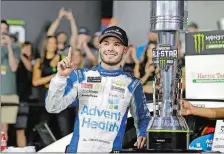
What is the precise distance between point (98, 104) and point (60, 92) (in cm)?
24

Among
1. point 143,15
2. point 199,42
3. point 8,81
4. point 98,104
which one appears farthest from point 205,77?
point 143,15

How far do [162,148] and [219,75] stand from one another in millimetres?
1092

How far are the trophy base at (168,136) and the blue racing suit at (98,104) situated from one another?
0.36m

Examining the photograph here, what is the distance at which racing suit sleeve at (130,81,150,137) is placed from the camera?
361cm

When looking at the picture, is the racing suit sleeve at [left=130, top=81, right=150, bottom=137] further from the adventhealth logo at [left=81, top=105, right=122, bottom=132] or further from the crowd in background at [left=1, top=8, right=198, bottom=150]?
the crowd in background at [left=1, top=8, right=198, bottom=150]

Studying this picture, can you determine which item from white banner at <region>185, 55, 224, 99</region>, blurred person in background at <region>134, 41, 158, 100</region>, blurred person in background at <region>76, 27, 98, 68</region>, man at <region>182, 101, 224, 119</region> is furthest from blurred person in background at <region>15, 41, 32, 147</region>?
man at <region>182, 101, 224, 119</region>

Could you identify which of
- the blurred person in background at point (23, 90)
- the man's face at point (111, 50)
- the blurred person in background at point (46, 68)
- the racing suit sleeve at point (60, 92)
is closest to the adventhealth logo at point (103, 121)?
the racing suit sleeve at point (60, 92)

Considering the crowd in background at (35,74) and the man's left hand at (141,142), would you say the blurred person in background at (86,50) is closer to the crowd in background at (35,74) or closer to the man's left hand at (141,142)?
the crowd in background at (35,74)

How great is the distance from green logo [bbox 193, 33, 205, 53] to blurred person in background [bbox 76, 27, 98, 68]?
186 inches

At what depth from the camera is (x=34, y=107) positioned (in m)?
8.92

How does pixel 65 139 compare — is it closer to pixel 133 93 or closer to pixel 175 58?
pixel 133 93

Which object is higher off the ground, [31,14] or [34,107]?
[31,14]

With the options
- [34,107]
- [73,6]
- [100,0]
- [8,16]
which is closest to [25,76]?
[34,107]

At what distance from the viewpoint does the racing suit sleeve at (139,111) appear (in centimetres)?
361
